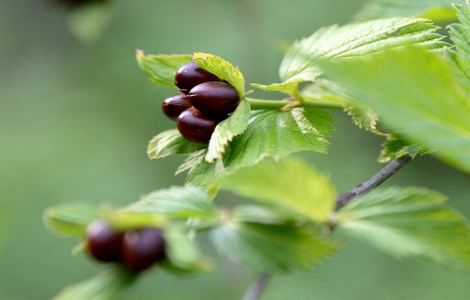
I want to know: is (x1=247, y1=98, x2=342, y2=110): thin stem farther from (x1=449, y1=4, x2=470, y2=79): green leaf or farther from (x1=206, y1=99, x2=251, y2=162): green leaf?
(x1=449, y1=4, x2=470, y2=79): green leaf

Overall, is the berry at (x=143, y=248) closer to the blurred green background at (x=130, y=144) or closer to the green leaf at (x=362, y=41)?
the green leaf at (x=362, y=41)

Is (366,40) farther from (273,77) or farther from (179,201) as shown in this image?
(273,77)

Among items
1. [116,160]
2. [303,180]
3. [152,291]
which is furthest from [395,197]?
[116,160]

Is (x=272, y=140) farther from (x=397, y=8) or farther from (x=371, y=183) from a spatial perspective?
(x=397, y=8)

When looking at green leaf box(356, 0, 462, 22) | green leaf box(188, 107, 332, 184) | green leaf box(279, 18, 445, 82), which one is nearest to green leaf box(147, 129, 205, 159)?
green leaf box(188, 107, 332, 184)

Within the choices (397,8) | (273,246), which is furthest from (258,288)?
(397,8)
